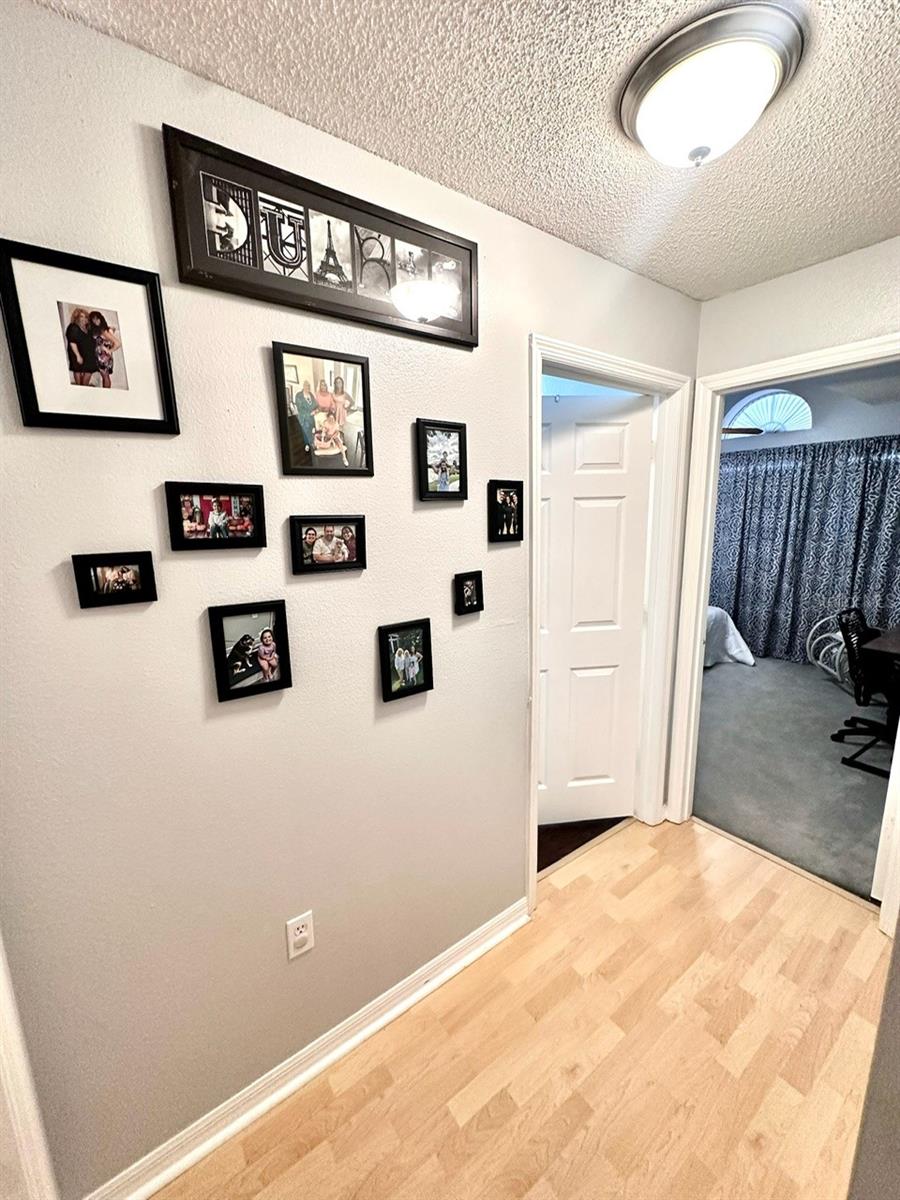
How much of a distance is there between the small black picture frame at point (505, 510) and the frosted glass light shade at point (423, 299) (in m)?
0.47

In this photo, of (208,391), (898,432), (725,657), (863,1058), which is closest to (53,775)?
(208,391)

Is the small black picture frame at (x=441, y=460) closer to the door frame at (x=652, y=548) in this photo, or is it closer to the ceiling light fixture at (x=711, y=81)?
the door frame at (x=652, y=548)

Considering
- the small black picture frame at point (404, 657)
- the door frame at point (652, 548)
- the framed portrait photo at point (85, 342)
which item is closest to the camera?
the framed portrait photo at point (85, 342)

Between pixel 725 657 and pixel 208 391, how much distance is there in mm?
5327

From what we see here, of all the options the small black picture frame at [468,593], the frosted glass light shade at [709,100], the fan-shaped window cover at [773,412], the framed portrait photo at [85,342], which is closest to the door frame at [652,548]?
the small black picture frame at [468,593]

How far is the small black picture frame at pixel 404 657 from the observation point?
4.25ft

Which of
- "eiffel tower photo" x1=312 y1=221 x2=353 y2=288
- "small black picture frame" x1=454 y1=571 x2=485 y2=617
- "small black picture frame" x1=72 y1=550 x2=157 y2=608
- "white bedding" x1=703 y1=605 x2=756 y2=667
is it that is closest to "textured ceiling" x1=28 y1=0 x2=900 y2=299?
"eiffel tower photo" x1=312 y1=221 x2=353 y2=288

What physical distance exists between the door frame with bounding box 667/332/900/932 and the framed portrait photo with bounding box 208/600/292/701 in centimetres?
178

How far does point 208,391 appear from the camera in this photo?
0.98 meters

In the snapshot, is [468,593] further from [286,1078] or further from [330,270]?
[286,1078]

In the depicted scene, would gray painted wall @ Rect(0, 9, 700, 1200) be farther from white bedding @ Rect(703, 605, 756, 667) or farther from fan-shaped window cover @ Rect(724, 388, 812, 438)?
fan-shaped window cover @ Rect(724, 388, 812, 438)

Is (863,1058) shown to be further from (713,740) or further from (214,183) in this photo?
(214,183)

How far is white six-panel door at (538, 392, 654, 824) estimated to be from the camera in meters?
2.03

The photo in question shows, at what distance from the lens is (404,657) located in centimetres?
133
